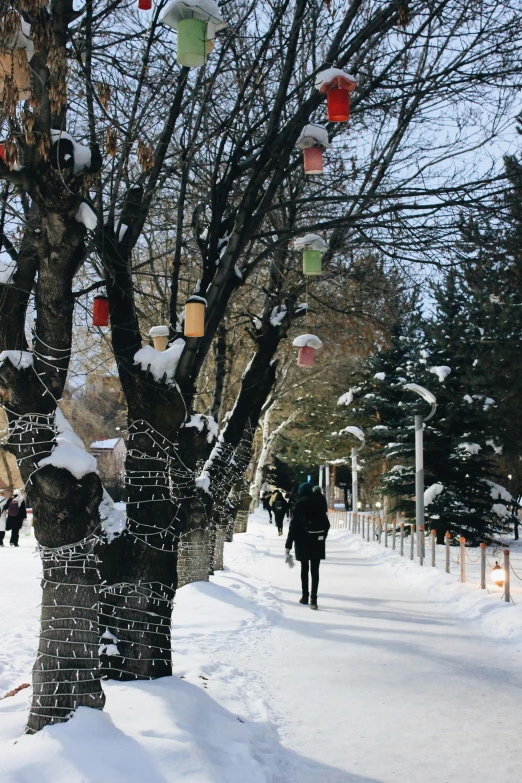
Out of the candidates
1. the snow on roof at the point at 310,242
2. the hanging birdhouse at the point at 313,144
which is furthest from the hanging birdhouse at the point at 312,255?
the hanging birdhouse at the point at 313,144

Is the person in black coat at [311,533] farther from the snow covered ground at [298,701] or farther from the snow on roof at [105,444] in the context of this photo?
the snow on roof at [105,444]

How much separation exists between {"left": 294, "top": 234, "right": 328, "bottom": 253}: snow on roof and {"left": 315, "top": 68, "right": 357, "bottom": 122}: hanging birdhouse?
243 centimetres

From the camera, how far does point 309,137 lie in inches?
294

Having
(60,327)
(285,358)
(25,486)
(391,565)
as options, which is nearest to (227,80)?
(60,327)

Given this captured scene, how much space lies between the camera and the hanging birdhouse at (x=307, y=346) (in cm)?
1116

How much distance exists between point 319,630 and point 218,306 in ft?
14.7

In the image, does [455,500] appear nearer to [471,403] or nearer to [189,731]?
[471,403]

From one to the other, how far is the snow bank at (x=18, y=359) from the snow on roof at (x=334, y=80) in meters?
3.38

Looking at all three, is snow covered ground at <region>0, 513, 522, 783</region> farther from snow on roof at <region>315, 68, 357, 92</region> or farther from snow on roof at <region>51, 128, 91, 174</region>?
snow on roof at <region>315, 68, 357, 92</region>

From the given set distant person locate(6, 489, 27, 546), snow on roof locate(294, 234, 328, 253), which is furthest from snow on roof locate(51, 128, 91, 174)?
distant person locate(6, 489, 27, 546)

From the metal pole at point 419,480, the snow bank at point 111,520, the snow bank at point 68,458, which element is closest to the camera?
the snow bank at point 68,458

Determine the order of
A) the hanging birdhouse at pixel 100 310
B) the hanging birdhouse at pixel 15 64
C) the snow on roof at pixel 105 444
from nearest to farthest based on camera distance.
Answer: the hanging birdhouse at pixel 15 64
the hanging birdhouse at pixel 100 310
the snow on roof at pixel 105 444

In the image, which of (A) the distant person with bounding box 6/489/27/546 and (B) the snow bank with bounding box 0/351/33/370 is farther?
(A) the distant person with bounding box 6/489/27/546

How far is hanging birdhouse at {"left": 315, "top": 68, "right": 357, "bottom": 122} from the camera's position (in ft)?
21.7
